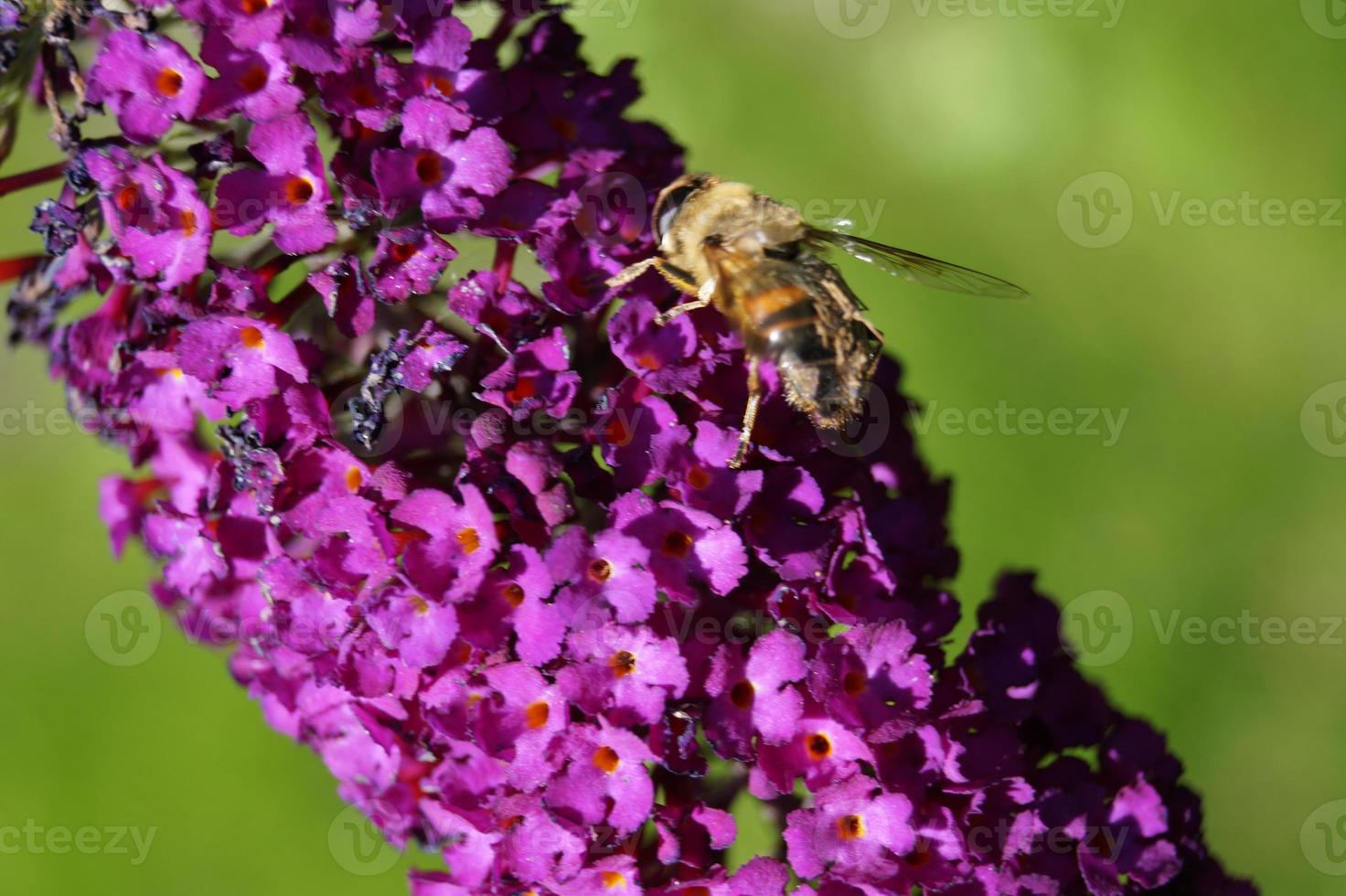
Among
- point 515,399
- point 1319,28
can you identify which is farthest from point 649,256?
point 1319,28

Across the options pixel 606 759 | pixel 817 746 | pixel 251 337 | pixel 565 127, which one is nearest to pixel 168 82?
pixel 251 337

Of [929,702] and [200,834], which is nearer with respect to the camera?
[929,702]

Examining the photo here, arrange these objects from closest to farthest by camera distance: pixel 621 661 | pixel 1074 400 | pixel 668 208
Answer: pixel 621 661, pixel 668 208, pixel 1074 400

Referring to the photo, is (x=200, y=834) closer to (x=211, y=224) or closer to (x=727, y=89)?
(x=211, y=224)


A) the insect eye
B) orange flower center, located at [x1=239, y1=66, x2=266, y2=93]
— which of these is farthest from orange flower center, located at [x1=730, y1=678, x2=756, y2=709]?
orange flower center, located at [x1=239, y1=66, x2=266, y2=93]

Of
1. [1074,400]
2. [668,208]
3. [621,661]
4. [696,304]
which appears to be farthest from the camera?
[1074,400]

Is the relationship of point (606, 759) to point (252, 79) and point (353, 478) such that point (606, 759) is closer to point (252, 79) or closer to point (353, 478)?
point (353, 478)

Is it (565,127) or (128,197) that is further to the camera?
(565,127)
